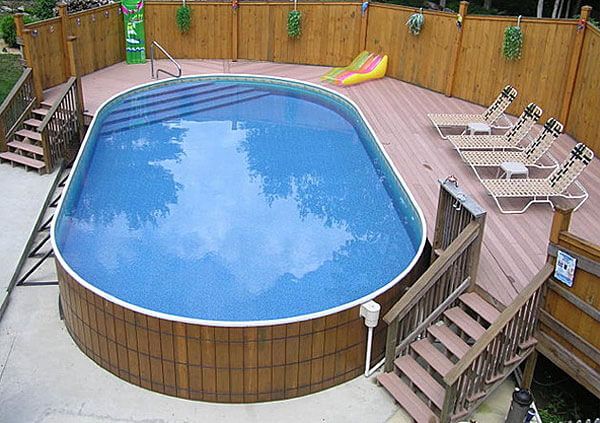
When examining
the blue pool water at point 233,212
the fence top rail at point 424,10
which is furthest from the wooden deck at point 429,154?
the fence top rail at point 424,10

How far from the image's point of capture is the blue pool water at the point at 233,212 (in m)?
7.41

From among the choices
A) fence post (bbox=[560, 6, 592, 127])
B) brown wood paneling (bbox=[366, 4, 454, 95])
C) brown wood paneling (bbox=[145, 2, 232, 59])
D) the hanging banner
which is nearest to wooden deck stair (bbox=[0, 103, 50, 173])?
the hanging banner

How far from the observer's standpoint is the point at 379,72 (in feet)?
45.9

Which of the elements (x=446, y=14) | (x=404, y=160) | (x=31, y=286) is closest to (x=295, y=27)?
(x=446, y=14)

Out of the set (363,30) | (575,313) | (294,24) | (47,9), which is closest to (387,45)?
(363,30)

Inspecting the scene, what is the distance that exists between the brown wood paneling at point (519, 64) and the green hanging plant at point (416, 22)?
105 centimetres

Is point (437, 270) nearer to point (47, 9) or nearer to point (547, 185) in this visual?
point (547, 185)

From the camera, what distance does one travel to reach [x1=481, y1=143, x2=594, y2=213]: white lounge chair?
821cm

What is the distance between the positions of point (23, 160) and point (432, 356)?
715cm

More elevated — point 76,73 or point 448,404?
point 76,73

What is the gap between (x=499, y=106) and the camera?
10883mm

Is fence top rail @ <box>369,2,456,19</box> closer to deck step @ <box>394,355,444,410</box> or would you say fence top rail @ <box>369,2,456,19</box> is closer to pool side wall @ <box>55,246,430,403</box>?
pool side wall @ <box>55,246,430,403</box>

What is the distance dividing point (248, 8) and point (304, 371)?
1039 cm

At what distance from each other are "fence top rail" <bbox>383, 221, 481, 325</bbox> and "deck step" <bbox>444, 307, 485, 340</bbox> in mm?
416
